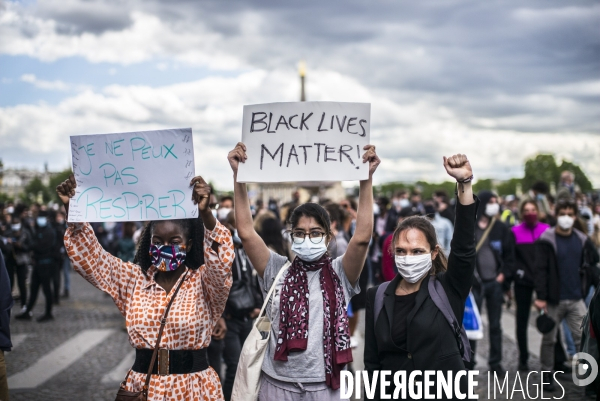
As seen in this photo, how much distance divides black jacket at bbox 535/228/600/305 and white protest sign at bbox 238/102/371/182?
4.08m

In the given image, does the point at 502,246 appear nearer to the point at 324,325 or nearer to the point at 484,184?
the point at 324,325

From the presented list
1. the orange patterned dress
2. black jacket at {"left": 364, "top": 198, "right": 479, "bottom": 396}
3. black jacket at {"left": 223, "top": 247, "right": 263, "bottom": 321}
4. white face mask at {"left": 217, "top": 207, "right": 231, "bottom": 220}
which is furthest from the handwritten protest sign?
white face mask at {"left": 217, "top": 207, "right": 231, "bottom": 220}

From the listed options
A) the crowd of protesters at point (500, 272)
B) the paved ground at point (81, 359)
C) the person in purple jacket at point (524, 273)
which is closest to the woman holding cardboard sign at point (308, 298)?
the crowd of protesters at point (500, 272)

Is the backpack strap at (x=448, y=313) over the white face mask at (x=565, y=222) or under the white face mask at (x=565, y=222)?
under

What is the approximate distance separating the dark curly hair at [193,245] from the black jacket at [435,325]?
1.11 metres

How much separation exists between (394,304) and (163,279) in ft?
4.27

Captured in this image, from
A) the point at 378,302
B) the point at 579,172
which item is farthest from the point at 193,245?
the point at 579,172

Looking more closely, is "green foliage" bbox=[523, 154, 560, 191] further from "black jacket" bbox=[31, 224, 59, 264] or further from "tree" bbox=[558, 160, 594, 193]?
"black jacket" bbox=[31, 224, 59, 264]

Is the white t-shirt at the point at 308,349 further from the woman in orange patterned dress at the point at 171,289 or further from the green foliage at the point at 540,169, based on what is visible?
the green foliage at the point at 540,169

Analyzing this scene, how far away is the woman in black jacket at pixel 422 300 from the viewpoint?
3285 millimetres

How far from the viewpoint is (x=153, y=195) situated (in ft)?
12.5

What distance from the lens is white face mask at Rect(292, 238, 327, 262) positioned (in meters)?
3.59

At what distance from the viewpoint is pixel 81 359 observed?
→ 8.57 m

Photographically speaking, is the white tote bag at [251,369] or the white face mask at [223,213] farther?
the white face mask at [223,213]
